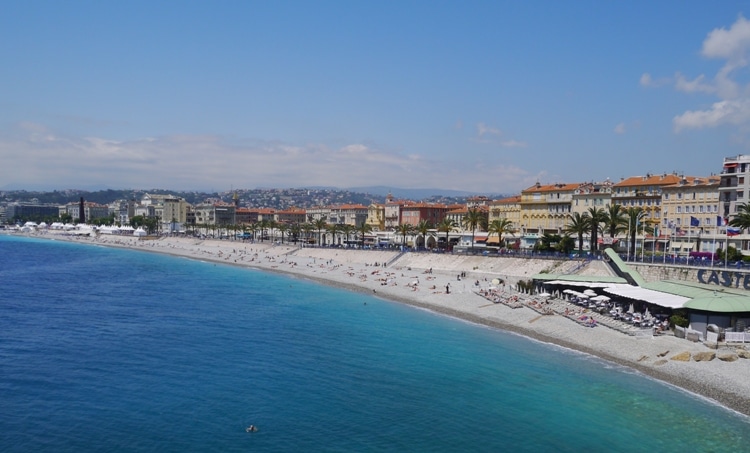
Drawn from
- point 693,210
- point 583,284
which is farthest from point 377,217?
point 583,284

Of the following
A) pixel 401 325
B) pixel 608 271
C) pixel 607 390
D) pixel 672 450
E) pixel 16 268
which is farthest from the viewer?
pixel 16 268

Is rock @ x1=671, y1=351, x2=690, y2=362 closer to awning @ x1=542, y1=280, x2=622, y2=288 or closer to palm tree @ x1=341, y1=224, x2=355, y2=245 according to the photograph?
awning @ x1=542, y1=280, x2=622, y2=288

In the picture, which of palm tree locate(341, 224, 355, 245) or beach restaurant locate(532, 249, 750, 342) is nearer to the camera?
beach restaurant locate(532, 249, 750, 342)

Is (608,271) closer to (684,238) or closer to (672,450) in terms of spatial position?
(684,238)

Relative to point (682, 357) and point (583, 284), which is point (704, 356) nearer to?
point (682, 357)

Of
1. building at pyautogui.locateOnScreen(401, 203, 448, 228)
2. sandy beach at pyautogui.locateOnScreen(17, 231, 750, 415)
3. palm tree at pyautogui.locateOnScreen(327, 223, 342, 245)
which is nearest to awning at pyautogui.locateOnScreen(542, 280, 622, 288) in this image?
sandy beach at pyautogui.locateOnScreen(17, 231, 750, 415)

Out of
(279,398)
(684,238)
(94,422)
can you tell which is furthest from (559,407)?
(684,238)

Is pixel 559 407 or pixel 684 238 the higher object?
pixel 684 238

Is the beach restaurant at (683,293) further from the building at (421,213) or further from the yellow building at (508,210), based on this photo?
the building at (421,213)

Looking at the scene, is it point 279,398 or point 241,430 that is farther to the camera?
point 279,398
